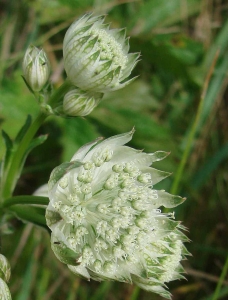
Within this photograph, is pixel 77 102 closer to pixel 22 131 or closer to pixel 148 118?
pixel 22 131

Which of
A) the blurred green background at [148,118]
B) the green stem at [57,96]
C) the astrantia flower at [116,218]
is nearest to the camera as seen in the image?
the astrantia flower at [116,218]

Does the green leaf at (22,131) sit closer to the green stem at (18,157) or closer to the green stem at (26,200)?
the green stem at (18,157)

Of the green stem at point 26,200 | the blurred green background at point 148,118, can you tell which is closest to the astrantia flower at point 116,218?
the green stem at point 26,200

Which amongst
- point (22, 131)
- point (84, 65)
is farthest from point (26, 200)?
point (84, 65)

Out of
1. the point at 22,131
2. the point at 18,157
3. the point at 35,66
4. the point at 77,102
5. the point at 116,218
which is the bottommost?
the point at 116,218

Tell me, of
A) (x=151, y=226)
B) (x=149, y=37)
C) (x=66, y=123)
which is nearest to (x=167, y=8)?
(x=149, y=37)

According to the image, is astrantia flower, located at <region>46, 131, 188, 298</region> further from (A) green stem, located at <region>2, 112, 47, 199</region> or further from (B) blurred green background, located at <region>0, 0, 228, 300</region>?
(B) blurred green background, located at <region>0, 0, 228, 300</region>

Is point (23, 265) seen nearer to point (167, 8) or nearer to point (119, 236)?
point (119, 236)
